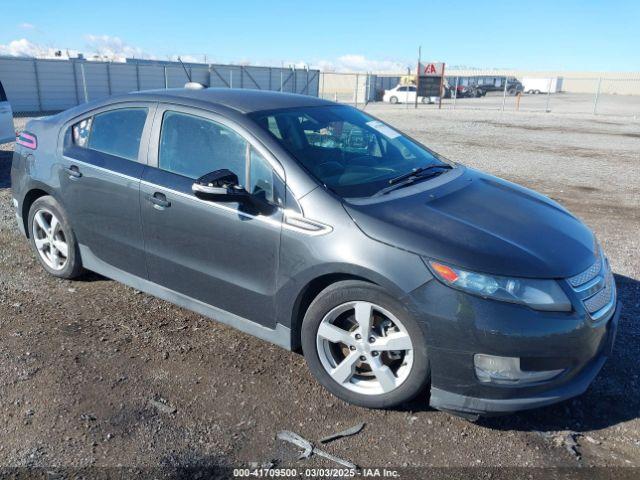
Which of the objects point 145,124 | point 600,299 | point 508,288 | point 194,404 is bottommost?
point 194,404

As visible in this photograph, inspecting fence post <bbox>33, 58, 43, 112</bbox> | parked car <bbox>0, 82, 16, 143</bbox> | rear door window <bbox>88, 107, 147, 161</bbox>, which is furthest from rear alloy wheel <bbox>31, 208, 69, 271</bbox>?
fence post <bbox>33, 58, 43, 112</bbox>

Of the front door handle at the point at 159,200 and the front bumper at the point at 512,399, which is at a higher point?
the front door handle at the point at 159,200

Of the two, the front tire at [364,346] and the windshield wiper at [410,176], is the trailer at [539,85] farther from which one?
the front tire at [364,346]

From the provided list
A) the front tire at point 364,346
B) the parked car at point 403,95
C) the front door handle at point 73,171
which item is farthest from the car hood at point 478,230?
the parked car at point 403,95

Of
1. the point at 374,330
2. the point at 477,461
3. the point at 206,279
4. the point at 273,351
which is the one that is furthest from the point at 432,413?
the point at 206,279

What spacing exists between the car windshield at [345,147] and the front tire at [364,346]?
2.13ft

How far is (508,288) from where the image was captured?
265 cm

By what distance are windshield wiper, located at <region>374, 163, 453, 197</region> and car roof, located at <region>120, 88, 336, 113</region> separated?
3.14ft

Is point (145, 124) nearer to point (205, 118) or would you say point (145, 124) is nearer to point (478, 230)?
point (205, 118)

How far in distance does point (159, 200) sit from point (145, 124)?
0.64 meters

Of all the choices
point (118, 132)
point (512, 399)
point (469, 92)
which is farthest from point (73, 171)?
point (469, 92)

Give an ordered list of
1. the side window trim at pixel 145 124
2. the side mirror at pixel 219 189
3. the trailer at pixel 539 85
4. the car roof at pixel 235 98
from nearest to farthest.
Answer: the side mirror at pixel 219 189
the car roof at pixel 235 98
the side window trim at pixel 145 124
the trailer at pixel 539 85

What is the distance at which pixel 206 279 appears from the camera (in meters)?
3.50

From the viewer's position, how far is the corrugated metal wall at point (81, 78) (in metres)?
24.8
